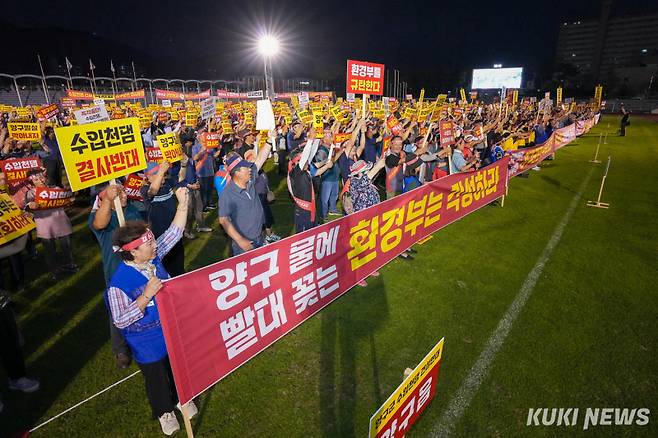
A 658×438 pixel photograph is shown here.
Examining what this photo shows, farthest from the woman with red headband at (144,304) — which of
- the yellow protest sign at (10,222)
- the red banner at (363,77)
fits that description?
the red banner at (363,77)

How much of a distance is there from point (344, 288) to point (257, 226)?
165cm

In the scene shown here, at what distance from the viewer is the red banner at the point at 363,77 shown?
9702mm

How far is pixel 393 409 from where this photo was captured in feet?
8.34

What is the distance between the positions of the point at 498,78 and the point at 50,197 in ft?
282

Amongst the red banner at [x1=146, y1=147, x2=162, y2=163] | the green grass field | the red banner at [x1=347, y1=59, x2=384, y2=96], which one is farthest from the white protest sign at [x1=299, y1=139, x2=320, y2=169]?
the red banner at [x1=347, y1=59, x2=384, y2=96]

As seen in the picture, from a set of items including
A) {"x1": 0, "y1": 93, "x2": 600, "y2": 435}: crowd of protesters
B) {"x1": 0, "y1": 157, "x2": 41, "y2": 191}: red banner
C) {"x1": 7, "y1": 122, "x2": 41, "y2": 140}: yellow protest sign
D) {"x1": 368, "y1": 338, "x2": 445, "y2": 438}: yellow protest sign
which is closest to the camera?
{"x1": 368, "y1": 338, "x2": 445, "y2": 438}: yellow protest sign

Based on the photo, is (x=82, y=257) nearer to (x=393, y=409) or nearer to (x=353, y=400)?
(x=353, y=400)

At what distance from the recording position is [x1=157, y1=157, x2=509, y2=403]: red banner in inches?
128

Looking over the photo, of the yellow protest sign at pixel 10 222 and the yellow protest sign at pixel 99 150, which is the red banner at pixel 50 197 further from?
the yellow protest sign at pixel 99 150

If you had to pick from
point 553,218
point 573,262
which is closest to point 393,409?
point 573,262

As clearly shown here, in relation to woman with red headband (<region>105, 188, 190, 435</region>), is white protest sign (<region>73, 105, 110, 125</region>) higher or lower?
higher

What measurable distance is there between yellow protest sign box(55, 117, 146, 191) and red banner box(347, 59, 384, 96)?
685 cm

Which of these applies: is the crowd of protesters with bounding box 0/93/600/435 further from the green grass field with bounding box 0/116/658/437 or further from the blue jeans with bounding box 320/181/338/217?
the green grass field with bounding box 0/116/658/437

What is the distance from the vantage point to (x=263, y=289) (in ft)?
13.0
